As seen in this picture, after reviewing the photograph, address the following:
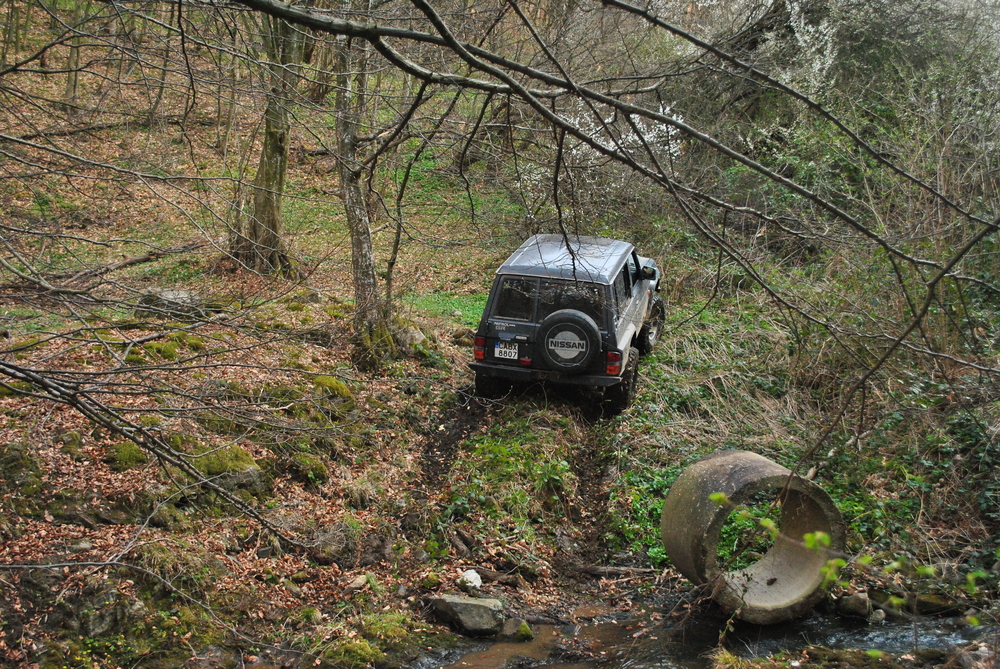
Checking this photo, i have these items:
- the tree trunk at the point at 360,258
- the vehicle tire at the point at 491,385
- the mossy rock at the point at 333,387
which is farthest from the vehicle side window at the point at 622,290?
the mossy rock at the point at 333,387

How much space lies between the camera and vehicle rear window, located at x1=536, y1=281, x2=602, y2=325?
8.40 m

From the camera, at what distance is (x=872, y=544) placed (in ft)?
21.4

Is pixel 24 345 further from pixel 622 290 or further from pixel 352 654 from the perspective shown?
pixel 622 290

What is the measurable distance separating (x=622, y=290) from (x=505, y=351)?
168 cm

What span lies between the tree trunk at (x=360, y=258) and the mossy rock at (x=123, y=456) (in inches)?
129

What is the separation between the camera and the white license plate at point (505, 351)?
8.47 m

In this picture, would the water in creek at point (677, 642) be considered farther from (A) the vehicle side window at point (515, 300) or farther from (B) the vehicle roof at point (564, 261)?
(A) the vehicle side window at point (515, 300)

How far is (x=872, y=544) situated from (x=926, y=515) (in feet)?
2.13

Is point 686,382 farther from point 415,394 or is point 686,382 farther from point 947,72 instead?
point 947,72

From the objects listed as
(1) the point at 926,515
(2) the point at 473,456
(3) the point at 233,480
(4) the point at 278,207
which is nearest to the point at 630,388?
(2) the point at 473,456

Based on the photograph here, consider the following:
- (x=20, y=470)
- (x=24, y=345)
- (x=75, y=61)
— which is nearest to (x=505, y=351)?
(x=20, y=470)

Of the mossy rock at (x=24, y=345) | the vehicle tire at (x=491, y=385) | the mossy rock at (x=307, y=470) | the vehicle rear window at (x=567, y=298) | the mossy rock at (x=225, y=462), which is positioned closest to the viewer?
the mossy rock at (x=24, y=345)

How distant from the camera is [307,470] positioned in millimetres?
7332

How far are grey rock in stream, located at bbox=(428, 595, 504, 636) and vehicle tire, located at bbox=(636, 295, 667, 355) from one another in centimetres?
502
